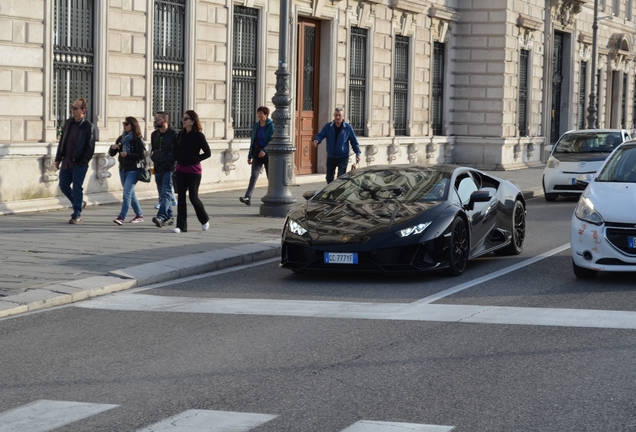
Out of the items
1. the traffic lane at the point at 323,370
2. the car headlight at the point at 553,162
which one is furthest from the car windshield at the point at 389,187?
the car headlight at the point at 553,162

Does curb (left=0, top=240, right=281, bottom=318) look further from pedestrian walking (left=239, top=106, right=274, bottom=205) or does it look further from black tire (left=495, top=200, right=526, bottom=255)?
pedestrian walking (left=239, top=106, right=274, bottom=205)

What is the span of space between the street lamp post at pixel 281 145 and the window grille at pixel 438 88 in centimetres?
1706

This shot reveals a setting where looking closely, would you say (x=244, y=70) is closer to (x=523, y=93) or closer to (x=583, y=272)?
(x=583, y=272)

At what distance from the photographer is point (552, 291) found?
11.2m

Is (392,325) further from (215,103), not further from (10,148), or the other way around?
(215,103)

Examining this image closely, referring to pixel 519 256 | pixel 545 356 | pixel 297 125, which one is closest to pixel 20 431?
pixel 545 356

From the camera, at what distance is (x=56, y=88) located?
63.3ft

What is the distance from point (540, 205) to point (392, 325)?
14.9m

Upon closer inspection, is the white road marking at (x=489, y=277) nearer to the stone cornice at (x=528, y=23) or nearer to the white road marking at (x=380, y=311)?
the white road marking at (x=380, y=311)

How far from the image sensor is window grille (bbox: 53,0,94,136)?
63.0ft

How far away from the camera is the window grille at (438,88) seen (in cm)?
3522

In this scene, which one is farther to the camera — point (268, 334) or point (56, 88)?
point (56, 88)

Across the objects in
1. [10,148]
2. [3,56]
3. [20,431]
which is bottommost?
[20,431]

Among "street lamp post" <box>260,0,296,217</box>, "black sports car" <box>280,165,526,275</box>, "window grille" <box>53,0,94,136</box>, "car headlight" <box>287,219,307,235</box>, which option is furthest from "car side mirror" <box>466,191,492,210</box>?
"window grille" <box>53,0,94,136</box>
